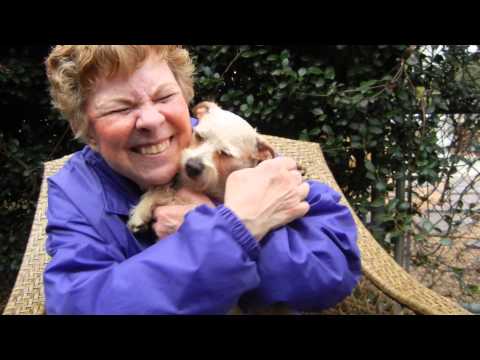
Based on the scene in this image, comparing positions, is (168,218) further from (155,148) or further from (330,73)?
(330,73)

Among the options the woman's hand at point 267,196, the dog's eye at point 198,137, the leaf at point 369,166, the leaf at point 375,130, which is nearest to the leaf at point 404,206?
the leaf at point 369,166

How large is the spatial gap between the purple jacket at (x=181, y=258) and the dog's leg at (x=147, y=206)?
0.04 m

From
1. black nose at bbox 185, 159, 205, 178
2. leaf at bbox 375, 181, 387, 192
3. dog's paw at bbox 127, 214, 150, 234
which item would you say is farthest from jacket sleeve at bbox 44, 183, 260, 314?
leaf at bbox 375, 181, 387, 192

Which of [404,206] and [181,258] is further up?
[404,206]

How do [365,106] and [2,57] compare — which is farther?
[2,57]

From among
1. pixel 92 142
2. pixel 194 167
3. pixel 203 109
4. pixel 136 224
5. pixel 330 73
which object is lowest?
pixel 136 224

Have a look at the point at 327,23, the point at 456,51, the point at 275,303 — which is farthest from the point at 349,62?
the point at 275,303

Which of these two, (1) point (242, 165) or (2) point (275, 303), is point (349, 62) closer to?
(1) point (242, 165)

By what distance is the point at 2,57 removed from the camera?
3.72 metres

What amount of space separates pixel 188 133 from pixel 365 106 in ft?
5.23

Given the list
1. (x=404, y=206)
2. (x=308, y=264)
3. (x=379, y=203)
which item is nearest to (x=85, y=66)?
(x=308, y=264)

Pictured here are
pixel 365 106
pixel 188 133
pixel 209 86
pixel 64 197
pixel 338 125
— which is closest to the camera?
pixel 64 197

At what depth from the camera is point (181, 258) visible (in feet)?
4.40

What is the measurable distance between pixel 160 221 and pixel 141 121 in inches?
16.0
